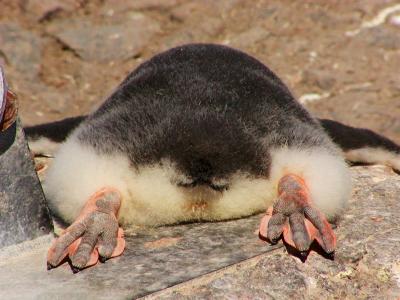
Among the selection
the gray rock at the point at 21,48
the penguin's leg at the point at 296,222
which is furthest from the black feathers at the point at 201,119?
the gray rock at the point at 21,48

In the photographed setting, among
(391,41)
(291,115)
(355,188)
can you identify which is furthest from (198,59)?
(391,41)

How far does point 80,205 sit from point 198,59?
0.78m

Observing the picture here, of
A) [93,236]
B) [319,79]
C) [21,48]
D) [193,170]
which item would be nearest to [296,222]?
[193,170]

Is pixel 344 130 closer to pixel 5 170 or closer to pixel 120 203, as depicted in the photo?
pixel 120 203

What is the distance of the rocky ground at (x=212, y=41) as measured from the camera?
5023 mm

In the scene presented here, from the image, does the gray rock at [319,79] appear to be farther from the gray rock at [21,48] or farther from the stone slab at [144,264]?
the stone slab at [144,264]

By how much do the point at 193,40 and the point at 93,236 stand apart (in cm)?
330

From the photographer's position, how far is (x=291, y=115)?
272 cm

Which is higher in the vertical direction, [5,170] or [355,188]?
[5,170]

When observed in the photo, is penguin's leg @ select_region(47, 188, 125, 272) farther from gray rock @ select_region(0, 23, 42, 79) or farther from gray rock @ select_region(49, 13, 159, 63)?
gray rock @ select_region(49, 13, 159, 63)

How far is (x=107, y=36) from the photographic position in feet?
18.3

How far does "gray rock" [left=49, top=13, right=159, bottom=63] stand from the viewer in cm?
549

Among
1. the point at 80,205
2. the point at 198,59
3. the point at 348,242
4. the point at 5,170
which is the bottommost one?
the point at 348,242

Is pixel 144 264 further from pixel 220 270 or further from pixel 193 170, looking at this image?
pixel 193 170
